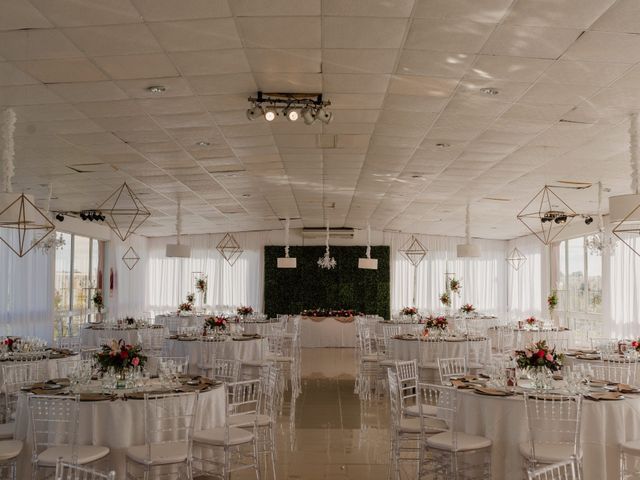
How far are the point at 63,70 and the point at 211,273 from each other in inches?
682

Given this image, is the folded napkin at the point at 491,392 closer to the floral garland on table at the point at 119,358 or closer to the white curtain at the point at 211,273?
the floral garland on table at the point at 119,358

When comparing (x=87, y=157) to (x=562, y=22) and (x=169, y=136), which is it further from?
(x=562, y=22)

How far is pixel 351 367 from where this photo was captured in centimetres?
1463

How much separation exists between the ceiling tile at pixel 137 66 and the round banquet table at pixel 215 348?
5.98m

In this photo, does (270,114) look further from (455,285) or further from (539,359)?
(455,285)

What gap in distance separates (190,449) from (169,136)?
13.7 feet

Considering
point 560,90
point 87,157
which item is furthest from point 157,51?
point 87,157

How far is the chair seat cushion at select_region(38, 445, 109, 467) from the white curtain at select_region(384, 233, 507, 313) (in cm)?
1775

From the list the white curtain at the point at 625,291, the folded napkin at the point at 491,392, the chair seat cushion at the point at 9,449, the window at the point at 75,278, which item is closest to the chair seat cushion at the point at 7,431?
the chair seat cushion at the point at 9,449

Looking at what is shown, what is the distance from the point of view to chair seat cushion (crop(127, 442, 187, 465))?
5.22 metres

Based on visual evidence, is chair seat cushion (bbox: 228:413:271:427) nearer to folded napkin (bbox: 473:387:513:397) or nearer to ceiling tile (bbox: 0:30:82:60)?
folded napkin (bbox: 473:387:513:397)

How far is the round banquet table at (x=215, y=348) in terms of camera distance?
1096 cm

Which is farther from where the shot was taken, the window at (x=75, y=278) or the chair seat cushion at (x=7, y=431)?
the window at (x=75, y=278)

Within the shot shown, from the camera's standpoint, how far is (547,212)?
430 inches
